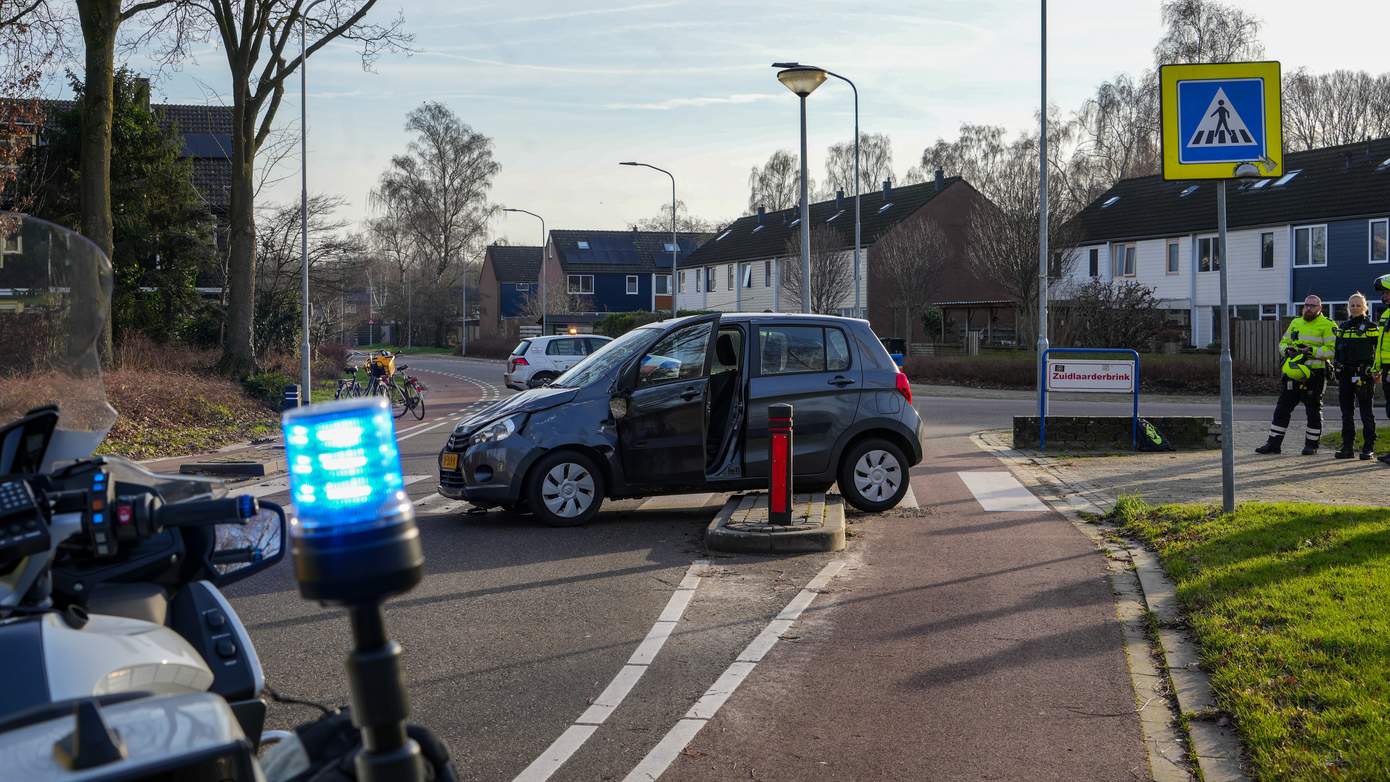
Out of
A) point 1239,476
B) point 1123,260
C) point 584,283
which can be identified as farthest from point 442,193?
point 1239,476

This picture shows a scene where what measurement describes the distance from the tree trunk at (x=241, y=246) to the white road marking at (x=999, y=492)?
17.5 meters

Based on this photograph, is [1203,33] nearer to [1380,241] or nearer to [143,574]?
[1380,241]

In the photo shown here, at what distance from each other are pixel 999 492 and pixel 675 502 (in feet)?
11.3

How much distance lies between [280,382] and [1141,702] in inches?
912

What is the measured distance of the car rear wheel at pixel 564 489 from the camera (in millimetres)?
10555

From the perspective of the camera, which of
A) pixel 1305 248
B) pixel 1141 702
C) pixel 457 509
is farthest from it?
pixel 1305 248

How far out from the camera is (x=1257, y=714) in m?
5.18

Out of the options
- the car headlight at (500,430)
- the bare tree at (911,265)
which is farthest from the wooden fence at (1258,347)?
the car headlight at (500,430)

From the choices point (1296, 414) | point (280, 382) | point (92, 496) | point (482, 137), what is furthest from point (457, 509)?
point (482, 137)

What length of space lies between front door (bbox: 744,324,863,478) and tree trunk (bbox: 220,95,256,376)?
715 inches

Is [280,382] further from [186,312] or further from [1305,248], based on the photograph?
[1305,248]

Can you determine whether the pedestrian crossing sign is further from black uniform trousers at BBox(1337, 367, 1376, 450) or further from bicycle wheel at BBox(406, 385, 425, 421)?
bicycle wheel at BBox(406, 385, 425, 421)

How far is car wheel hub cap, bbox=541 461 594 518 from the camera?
34.7 feet

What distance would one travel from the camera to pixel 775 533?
9539 mm
